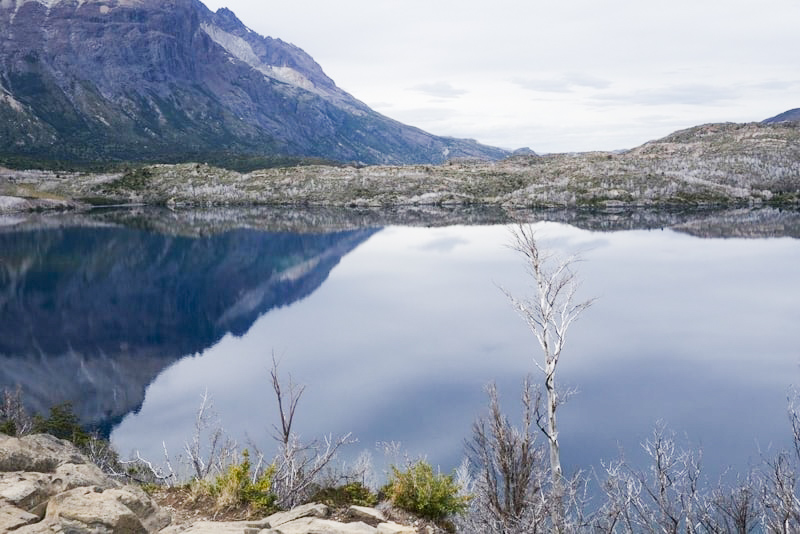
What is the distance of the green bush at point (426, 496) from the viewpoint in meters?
17.6

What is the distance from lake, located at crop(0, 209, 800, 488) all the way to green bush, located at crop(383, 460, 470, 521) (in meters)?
9.10

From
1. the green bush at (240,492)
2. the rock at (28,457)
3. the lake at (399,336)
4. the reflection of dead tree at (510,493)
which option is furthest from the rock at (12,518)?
the lake at (399,336)

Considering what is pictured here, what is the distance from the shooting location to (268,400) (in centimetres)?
3897

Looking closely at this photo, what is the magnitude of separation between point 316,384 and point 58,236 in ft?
297

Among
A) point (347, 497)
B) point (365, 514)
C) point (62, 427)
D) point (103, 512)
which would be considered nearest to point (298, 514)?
point (365, 514)

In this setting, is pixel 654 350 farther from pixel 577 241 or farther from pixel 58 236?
pixel 58 236

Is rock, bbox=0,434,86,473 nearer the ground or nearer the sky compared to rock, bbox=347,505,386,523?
nearer the sky

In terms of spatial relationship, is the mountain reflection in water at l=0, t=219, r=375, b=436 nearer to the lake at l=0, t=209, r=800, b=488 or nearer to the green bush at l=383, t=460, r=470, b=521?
the lake at l=0, t=209, r=800, b=488

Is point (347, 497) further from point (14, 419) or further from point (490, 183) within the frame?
point (490, 183)

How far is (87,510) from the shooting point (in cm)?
1168

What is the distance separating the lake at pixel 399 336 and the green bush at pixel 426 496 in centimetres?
910

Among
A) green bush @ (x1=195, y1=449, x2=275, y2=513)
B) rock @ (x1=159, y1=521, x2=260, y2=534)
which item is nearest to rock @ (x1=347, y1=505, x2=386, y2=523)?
green bush @ (x1=195, y1=449, x2=275, y2=513)

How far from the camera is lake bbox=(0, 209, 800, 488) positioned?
33875 millimetres

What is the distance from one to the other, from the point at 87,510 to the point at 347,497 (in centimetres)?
759
